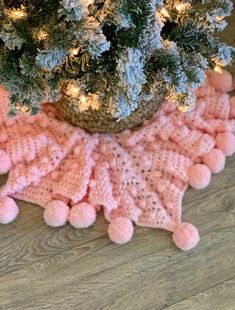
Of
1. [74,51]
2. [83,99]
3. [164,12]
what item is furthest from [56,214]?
[164,12]

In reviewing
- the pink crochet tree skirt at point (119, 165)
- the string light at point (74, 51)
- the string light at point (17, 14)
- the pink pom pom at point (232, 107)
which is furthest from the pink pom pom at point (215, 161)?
the string light at point (17, 14)

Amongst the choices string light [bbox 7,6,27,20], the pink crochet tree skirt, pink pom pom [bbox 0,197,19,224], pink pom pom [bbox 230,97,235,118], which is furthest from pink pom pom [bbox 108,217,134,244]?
string light [bbox 7,6,27,20]

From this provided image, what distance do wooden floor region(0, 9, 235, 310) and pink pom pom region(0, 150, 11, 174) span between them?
109 millimetres

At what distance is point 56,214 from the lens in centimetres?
130

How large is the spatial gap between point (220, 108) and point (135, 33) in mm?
468

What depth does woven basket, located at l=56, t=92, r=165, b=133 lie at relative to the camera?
1338 mm

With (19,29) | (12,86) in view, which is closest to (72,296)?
(12,86)

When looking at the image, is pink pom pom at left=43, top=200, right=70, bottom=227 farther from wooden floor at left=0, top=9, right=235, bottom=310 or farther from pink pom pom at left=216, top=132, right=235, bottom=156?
pink pom pom at left=216, top=132, right=235, bottom=156

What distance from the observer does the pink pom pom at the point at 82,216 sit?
1302mm

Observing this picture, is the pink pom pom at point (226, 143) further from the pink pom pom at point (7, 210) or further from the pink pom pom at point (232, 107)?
the pink pom pom at point (7, 210)

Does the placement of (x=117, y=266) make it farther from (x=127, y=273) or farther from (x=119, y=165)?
(x=119, y=165)

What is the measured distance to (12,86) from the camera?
3.74ft

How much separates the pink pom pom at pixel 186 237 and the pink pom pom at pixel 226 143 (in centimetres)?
23

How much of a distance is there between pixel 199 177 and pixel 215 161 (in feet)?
0.20
